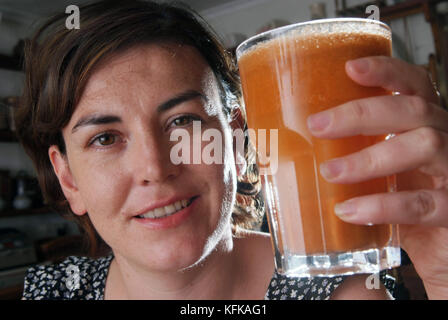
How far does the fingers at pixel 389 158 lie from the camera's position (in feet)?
1.94

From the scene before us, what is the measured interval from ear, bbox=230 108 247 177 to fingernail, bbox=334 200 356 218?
2.19 feet

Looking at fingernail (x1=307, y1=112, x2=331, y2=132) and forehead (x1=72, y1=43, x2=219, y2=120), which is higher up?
forehead (x1=72, y1=43, x2=219, y2=120)

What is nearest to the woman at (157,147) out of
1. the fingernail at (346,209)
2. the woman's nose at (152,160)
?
the woman's nose at (152,160)

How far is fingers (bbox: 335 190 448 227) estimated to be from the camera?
0.60m

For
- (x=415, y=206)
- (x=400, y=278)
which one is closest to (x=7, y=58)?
(x=400, y=278)

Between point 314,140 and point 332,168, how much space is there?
2.2 inches

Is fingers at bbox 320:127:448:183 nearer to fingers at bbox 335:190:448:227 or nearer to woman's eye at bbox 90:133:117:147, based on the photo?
fingers at bbox 335:190:448:227

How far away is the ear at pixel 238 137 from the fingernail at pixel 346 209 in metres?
0.67

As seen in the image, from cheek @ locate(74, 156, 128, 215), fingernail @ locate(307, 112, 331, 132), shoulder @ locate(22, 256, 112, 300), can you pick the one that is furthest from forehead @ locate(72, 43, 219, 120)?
shoulder @ locate(22, 256, 112, 300)

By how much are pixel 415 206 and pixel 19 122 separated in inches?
54.3

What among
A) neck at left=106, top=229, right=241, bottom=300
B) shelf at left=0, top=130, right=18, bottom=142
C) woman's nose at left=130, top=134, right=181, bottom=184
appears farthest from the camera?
Result: shelf at left=0, top=130, right=18, bottom=142

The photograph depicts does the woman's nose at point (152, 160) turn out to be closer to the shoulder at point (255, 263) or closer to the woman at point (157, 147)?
the woman at point (157, 147)

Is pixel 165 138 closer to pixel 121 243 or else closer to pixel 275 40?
pixel 121 243

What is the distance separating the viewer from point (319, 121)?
60 centimetres
